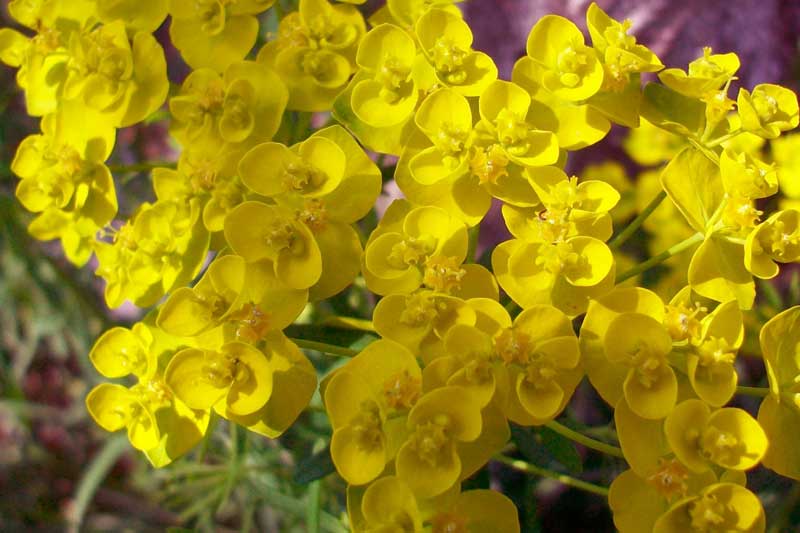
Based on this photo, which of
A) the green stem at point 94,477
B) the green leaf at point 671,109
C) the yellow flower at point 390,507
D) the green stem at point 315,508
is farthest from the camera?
the green stem at point 94,477

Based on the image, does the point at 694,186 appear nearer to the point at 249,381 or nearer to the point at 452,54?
the point at 452,54

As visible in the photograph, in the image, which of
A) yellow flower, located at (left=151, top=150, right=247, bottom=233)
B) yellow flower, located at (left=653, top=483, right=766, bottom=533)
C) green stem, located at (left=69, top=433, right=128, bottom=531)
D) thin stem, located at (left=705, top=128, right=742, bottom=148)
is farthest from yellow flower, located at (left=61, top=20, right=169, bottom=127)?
green stem, located at (left=69, top=433, right=128, bottom=531)

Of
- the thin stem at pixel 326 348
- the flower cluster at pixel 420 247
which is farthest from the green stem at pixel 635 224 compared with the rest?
the thin stem at pixel 326 348

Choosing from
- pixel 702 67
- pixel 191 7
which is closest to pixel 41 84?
pixel 191 7

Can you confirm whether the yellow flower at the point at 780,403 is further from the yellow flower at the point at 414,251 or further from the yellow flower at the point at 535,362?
the yellow flower at the point at 414,251

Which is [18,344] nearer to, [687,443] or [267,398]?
[267,398]
